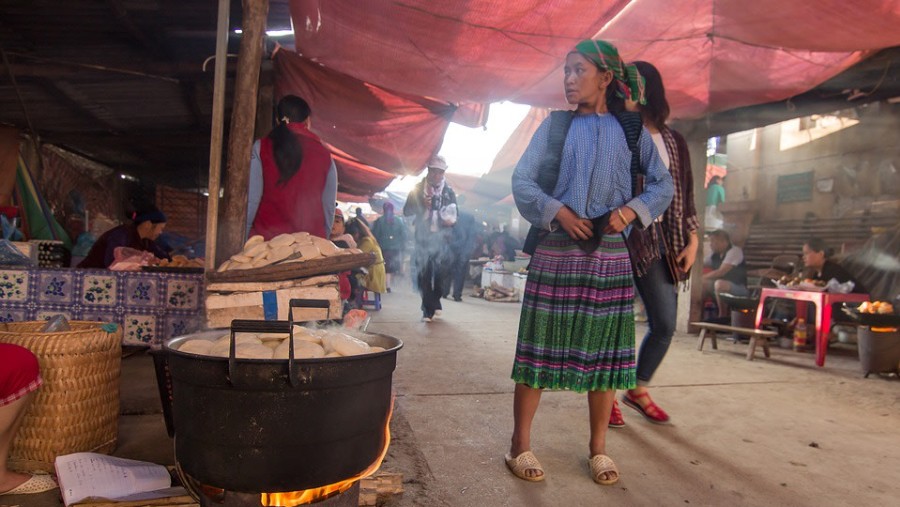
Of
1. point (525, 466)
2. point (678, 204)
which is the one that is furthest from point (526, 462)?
point (678, 204)

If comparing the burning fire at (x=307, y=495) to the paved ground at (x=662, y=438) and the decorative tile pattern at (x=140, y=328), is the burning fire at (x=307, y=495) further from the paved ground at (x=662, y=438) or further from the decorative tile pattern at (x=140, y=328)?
the decorative tile pattern at (x=140, y=328)

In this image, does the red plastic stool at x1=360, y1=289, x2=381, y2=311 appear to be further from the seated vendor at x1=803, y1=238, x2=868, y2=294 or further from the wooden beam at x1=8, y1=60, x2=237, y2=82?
the seated vendor at x1=803, y1=238, x2=868, y2=294

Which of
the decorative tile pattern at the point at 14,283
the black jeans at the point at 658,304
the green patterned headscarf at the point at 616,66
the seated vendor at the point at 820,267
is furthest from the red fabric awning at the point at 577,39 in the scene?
the decorative tile pattern at the point at 14,283

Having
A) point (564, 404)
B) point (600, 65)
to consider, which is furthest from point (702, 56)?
point (564, 404)

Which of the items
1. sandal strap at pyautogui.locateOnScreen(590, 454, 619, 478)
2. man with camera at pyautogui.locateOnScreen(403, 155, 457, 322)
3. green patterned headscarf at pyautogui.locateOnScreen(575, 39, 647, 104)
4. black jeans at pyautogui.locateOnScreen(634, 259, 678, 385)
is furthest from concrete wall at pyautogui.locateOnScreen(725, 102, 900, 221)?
sandal strap at pyautogui.locateOnScreen(590, 454, 619, 478)

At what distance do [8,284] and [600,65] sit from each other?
447cm

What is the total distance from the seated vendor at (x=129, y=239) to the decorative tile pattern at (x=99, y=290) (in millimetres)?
605

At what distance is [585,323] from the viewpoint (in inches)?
93.6

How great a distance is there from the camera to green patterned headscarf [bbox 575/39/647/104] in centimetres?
242

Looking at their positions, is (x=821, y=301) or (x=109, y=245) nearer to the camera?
(x=109, y=245)

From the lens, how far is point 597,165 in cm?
242

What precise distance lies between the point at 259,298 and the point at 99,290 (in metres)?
2.64

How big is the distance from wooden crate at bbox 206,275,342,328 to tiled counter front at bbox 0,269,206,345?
196 centimetres

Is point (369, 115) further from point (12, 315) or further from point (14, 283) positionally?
point (12, 315)
